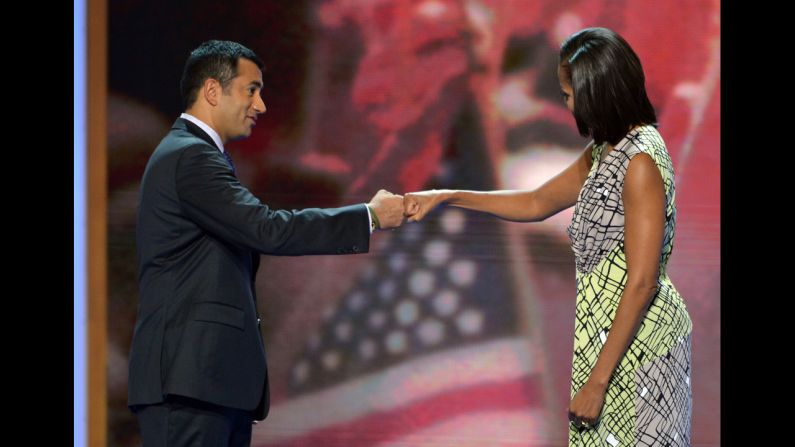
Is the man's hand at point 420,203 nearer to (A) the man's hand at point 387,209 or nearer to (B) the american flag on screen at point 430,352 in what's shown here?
(A) the man's hand at point 387,209

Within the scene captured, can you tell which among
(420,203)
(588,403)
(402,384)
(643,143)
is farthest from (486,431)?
(643,143)

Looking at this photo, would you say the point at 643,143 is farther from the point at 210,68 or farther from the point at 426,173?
the point at 426,173

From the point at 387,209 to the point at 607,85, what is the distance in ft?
2.44

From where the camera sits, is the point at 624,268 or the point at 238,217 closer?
the point at 624,268

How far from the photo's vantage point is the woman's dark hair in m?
1.81

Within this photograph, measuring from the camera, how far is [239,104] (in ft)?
7.22

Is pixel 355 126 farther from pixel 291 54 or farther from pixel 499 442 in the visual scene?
pixel 499 442

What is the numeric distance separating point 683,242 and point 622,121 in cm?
141

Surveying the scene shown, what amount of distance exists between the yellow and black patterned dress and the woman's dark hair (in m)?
0.04

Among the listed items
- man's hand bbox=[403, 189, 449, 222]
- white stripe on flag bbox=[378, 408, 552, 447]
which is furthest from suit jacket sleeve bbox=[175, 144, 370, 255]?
white stripe on flag bbox=[378, 408, 552, 447]

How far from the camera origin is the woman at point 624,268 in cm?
176

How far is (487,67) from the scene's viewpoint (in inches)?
124

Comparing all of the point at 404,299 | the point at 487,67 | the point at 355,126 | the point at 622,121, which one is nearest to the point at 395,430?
the point at 404,299

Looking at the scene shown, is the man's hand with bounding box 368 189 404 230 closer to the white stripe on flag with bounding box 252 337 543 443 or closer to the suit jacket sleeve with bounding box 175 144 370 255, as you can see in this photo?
the suit jacket sleeve with bounding box 175 144 370 255
